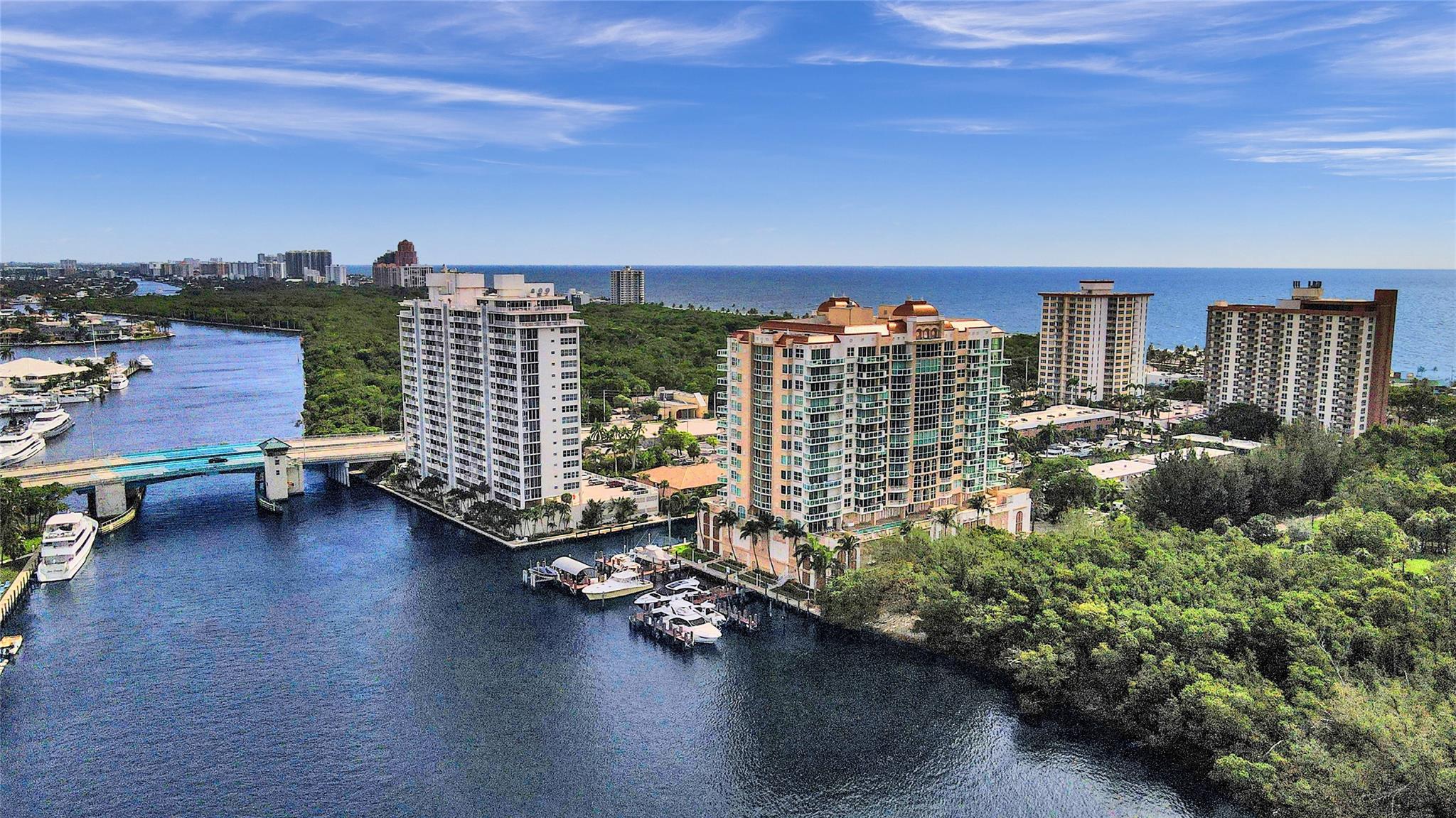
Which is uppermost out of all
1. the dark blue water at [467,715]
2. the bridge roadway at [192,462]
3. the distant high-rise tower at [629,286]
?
the distant high-rise tower at [629,286]

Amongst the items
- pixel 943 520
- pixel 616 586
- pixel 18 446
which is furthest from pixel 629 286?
pixel 943 520

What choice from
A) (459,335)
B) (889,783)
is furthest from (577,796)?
(459,335)

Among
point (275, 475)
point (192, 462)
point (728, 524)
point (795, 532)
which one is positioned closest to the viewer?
point (795, 532)

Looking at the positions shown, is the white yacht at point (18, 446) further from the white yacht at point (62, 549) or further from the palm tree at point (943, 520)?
the palm tree at point (943, 520)

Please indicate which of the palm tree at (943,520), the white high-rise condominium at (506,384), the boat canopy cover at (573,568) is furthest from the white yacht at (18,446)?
the palm tree at (943,520)

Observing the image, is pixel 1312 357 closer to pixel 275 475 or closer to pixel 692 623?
pixel 692 623
